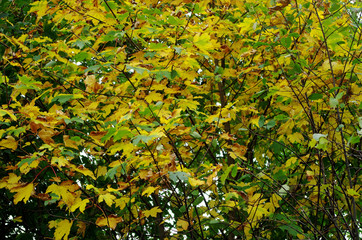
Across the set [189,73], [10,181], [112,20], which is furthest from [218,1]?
[10,181]

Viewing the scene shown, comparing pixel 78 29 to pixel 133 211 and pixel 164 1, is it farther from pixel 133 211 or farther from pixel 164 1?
pixel 133 211

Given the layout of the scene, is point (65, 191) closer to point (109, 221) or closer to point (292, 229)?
point (109, 221)

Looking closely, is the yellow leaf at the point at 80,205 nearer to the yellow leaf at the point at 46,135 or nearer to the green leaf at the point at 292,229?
the yellow leaf at the point at 46,135

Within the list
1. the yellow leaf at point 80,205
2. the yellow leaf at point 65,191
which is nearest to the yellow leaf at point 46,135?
the yellow leaf at point 65,191

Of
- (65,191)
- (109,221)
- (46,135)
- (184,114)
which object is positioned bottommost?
(109,221)

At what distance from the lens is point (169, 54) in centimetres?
299

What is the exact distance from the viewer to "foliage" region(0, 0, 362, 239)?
2688 mm

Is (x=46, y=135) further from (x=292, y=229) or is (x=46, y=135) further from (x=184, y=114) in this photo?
(x=292, y=229)

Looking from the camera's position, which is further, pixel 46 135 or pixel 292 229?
pixel 292 229

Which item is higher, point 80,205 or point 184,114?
point 184,114

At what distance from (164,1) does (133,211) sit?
2.18m

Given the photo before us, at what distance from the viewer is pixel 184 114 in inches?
108

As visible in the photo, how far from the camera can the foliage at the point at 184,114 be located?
2.69m

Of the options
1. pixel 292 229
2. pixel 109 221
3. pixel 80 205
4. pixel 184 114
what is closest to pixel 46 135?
pixel 80 205
